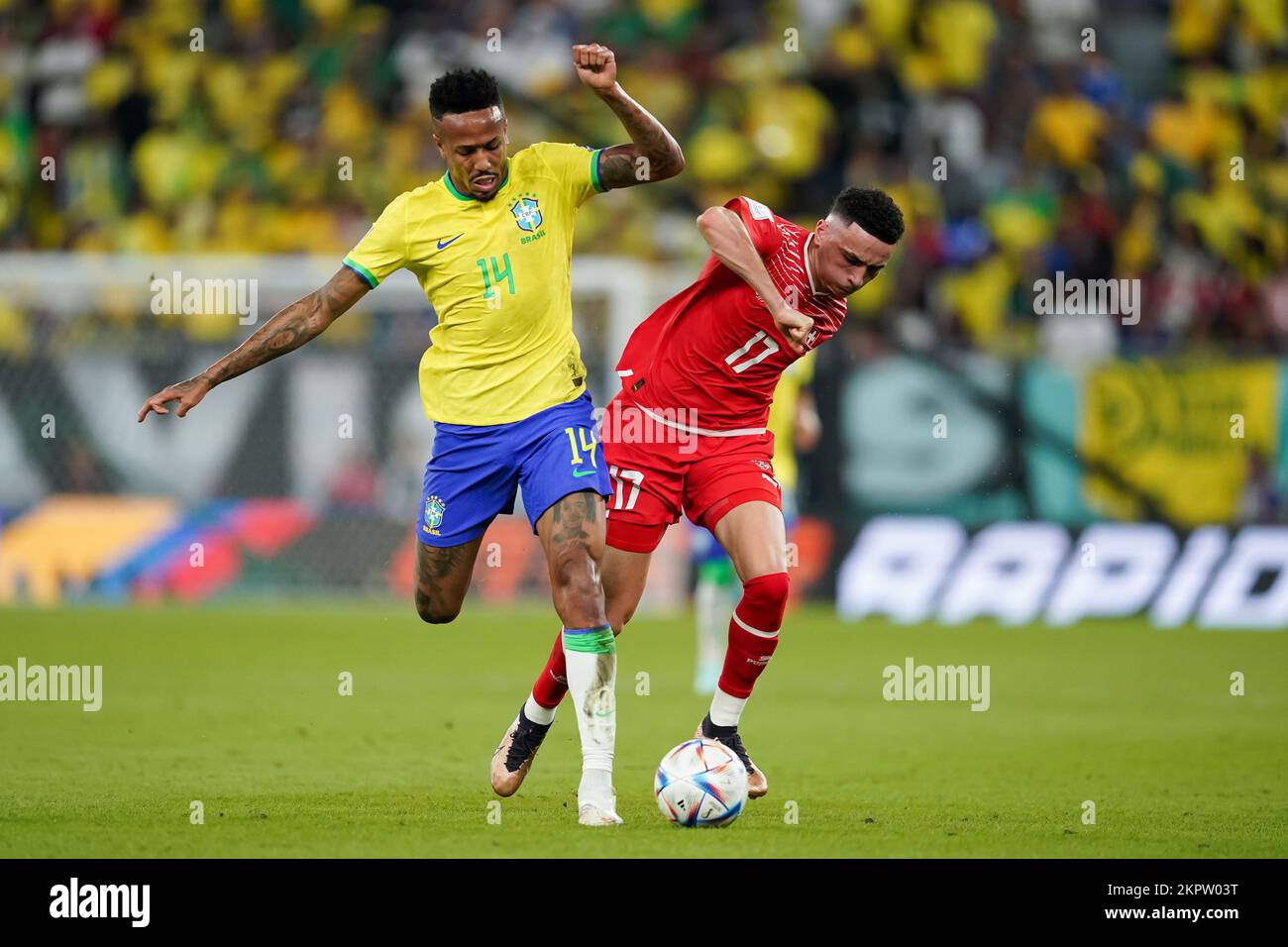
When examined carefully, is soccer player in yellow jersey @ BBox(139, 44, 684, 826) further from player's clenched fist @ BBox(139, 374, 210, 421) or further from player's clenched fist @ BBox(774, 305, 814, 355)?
player's clenched fist @ BBox(774, 305, 814, 355)

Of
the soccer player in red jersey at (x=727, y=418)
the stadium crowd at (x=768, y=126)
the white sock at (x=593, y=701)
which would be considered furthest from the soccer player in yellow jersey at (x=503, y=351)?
the stadium crowd at (x=768, y=126)

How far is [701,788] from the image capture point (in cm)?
689

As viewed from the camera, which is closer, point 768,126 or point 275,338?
point 275,338

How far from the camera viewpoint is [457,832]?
260 inches

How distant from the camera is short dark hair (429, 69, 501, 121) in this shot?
700 centimetres

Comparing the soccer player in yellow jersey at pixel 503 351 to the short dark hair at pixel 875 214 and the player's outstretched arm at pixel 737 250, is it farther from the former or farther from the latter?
the short dark hair at pixel 875 214

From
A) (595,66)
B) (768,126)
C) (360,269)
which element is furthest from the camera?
(768,126)

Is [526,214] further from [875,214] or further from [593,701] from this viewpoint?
[593,701]

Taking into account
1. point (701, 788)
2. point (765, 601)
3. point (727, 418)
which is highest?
point (727, 418)

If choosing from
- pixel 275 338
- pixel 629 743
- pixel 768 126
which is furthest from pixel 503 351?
pixel 768 126

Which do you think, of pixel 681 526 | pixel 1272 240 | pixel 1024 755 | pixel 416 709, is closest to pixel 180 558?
pixel 681 526

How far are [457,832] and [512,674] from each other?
5.72 metres

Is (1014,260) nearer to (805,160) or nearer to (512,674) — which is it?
(805,160)

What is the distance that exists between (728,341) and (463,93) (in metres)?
1.68
